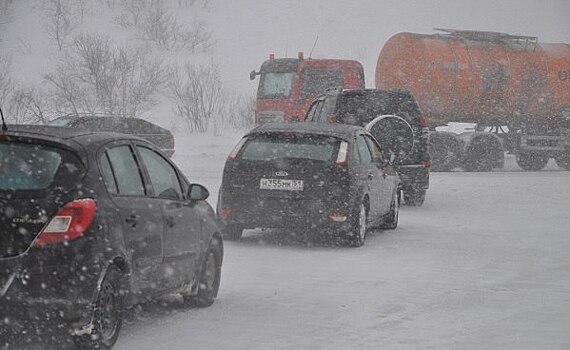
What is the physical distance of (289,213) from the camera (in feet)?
41.9

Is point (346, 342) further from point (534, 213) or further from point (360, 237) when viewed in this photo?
point (534, 213)

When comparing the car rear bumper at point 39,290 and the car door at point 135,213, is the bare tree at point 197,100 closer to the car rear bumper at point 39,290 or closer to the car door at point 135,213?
the car door at point 135,213

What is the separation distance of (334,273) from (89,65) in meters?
45.8

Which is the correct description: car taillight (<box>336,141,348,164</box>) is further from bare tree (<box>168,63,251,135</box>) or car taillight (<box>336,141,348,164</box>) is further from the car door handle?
bare tree (<box>168,63,251,135</box>)

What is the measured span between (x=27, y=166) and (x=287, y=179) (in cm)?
633

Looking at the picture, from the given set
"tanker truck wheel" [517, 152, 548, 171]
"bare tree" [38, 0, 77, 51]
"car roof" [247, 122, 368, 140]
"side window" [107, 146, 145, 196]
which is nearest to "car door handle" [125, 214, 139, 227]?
"side window" [107, 146, 145, 196]

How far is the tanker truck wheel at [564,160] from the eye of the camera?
3459 cm

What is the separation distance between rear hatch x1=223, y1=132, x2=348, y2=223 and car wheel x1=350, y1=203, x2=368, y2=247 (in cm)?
44

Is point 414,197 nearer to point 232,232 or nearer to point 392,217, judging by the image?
point 392,217

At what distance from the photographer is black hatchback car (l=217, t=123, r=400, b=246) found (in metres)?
12.8

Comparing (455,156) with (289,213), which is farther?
(455,156)

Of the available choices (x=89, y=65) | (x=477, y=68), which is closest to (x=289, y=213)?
(x=477, y=68)

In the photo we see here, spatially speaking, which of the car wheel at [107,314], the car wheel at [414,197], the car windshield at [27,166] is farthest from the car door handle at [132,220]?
the car wheel at [414,197]

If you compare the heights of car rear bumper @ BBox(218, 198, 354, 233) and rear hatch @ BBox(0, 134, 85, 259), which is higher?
rear hatch @ BBox(0, 134, 85, 259)
